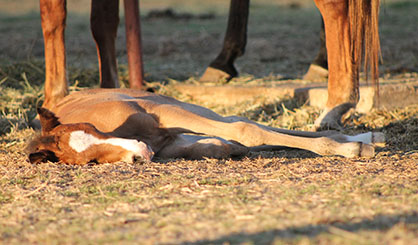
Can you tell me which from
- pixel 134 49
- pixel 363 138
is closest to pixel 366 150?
pixel 363 138

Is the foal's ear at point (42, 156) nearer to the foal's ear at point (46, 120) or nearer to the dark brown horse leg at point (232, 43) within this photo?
the foal's ear at point (46, 120)

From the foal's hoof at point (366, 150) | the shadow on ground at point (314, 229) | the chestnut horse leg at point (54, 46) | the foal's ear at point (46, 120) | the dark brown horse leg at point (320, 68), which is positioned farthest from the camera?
the dark brown horse leg at point (320, 68)

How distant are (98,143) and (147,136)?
49cm

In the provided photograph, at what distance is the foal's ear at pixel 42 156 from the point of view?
3.40 m

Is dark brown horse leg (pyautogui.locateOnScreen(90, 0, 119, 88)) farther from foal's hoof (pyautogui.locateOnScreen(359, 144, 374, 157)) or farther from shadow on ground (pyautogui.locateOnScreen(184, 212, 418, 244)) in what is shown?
shadow on ground (pyautogui.locateOnScreen(184, 212, 418, 244))

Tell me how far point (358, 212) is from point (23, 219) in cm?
139

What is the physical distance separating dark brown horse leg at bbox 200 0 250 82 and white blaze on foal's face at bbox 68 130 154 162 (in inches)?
127

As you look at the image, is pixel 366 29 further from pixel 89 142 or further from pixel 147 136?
pixel 89 142

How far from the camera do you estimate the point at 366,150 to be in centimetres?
353

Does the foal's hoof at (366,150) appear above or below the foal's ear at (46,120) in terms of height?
below

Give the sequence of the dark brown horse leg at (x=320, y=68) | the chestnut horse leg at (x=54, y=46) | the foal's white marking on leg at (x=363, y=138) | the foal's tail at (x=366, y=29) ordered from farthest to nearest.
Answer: the dark brown horse leg at (x=320, y=68) → the chestnut horse leg at (x=54, y=46) → the foal's tail at (x=366, y=29) → the foal's white marking on leg at (x=363, y=138)

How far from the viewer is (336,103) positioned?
4.31 metres

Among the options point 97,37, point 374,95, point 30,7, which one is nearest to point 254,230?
point 374,95

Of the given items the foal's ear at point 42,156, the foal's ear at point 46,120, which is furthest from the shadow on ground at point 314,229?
the foal's ear at point 46,120
